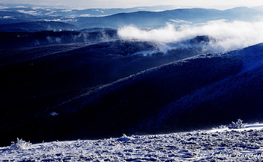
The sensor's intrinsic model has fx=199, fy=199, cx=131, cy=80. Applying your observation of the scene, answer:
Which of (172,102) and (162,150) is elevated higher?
(162,150)

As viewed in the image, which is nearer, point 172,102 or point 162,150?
point 162,150

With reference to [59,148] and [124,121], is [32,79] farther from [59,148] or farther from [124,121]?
[59,148]

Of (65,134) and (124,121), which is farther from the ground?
(124,121)

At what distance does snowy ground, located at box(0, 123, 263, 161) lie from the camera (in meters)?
5.43

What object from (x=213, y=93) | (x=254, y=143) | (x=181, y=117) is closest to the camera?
(x=254, y=143)

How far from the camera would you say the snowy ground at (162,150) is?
5434 millimetres

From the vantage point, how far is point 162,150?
243 inches

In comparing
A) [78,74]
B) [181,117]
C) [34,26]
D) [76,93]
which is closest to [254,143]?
[181,117]

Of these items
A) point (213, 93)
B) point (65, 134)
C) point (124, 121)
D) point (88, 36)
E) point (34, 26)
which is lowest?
point (65, 134)

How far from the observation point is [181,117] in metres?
16.9

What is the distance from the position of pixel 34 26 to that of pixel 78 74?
174 m

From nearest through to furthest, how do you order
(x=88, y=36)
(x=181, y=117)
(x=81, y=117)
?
(x=181, y=117)
(x=81, y=117)
(x=88, y=36)

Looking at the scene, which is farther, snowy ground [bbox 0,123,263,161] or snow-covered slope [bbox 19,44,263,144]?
snow-covered slope [bbox 19,44,263,144]

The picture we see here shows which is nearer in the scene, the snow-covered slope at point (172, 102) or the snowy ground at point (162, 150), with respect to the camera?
the snowy ground at point (162, 150)
